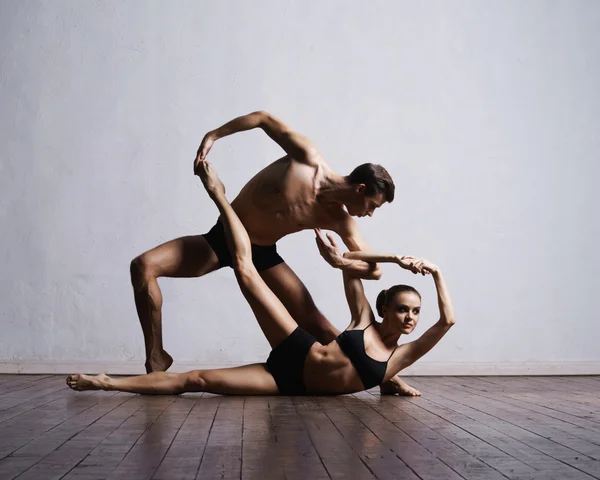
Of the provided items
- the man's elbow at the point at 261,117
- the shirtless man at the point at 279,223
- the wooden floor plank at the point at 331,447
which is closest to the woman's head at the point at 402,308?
the shirtless man at the point at 279,223

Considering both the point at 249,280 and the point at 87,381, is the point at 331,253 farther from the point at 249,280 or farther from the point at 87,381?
the point at 87,381

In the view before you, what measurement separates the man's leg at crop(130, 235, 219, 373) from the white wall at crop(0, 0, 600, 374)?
4.78 ft

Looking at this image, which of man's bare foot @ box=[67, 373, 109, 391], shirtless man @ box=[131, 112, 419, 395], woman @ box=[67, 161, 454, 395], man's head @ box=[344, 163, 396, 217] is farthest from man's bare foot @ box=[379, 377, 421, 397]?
man's bare foot @ box=[67, 373, 109, 391]

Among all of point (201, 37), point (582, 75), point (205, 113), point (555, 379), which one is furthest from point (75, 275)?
point (582, 75)

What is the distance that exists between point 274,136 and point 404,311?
3.72 ft

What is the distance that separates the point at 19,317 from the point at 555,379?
149 inches

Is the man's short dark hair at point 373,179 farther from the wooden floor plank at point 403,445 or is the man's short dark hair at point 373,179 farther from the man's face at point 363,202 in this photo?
the wooden floor plank at point 403,445

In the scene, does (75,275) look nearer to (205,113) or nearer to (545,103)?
(205,113)

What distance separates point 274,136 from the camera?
4148 millimetres

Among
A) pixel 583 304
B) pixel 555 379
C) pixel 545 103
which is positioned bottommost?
pixel 555 379

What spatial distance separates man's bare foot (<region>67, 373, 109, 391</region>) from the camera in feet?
12.6

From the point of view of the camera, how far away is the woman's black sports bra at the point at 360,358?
3.82 meters

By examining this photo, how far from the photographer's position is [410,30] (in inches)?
237

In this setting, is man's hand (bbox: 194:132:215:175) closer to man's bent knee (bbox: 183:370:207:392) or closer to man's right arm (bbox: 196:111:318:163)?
man's right arm (bbox: 196:111:318:163)
